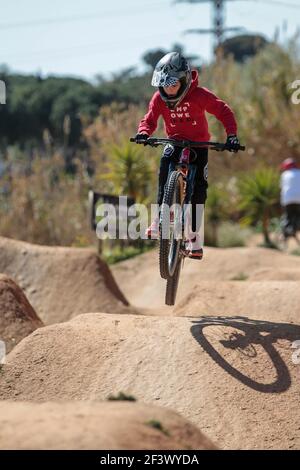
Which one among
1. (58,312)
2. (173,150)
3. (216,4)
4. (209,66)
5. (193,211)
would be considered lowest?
(58,312)

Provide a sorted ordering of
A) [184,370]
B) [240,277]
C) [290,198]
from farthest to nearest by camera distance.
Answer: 1. [290,198]
2. [240,277]
3. [184,370]

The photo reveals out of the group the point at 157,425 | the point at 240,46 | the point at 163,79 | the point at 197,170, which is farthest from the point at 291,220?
the point at 240,46

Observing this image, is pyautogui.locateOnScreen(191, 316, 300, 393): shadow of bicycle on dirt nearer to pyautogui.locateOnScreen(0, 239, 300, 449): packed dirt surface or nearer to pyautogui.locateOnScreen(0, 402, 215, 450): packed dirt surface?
pyautogui.locateOnScreen(0, 239, 300, 449): packed dirt surface

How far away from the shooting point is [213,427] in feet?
21.1

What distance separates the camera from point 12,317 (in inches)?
367

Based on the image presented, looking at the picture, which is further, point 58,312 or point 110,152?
point 110,152

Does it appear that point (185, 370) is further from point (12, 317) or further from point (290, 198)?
point (290, 198)

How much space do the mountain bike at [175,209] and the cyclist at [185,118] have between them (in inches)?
3.0

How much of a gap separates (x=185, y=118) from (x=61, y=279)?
464 cm

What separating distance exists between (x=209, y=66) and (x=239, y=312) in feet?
41.9

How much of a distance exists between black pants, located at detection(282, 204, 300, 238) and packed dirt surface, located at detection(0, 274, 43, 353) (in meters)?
8.60
